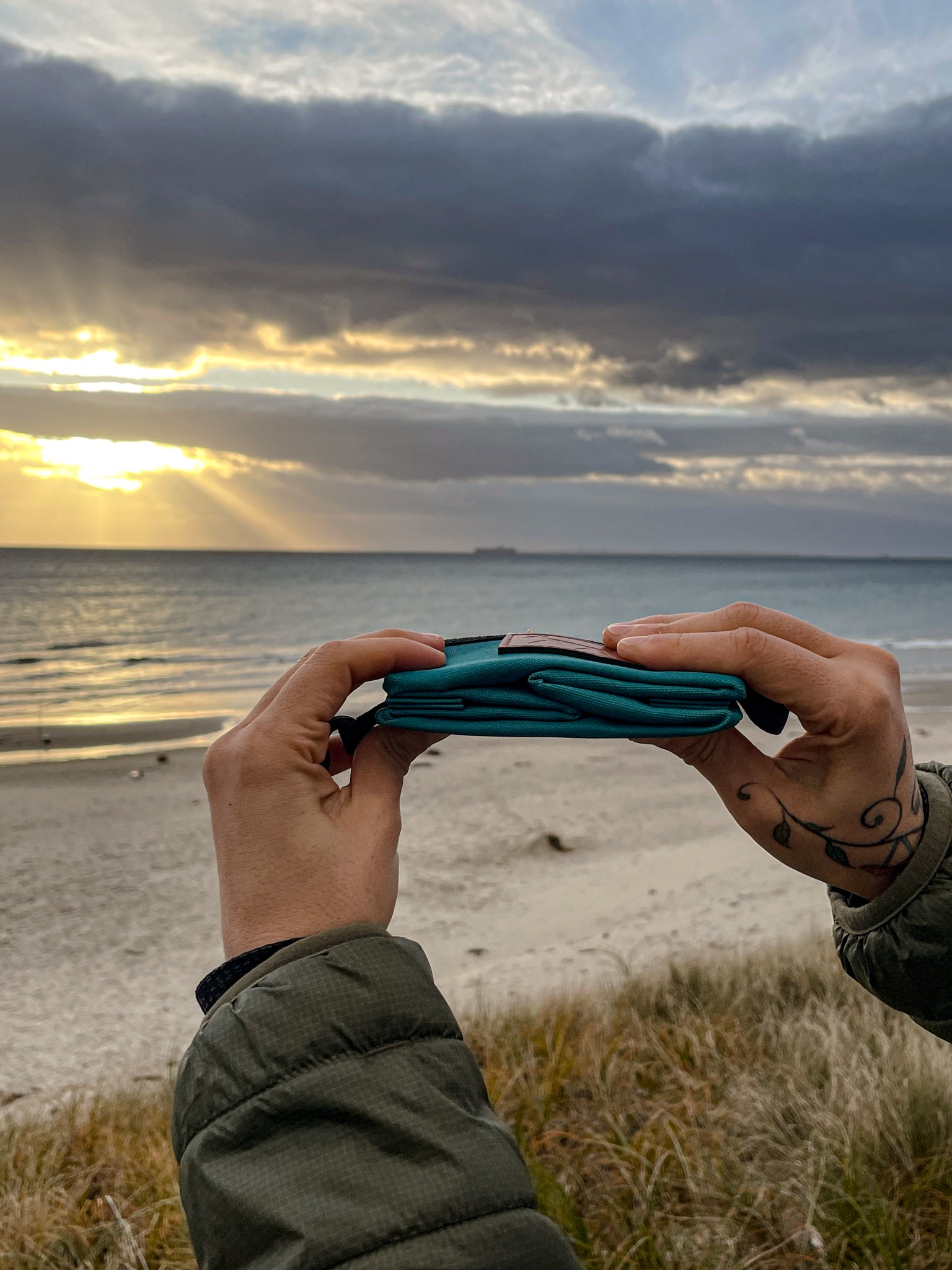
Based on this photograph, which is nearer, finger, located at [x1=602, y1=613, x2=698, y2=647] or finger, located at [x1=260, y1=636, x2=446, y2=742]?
finger, located at [x1=260, y1=636, x2=446, y2=742]

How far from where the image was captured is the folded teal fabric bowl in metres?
1.84

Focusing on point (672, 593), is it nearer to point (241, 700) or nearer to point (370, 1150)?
point (241, 700)

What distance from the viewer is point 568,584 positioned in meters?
85.1

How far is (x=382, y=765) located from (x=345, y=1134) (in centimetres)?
67

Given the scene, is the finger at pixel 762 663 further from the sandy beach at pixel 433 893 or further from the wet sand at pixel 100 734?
the wet sand at pixel 100 734

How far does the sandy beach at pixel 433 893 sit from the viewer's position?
224 inches

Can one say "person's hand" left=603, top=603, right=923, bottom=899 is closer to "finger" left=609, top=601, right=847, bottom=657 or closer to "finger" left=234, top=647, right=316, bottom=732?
"finger" left=609, top=601, right=847, bottom=657

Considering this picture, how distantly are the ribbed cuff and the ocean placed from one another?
1598 cm

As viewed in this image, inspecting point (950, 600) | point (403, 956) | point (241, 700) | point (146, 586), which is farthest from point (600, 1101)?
point (950, 600)

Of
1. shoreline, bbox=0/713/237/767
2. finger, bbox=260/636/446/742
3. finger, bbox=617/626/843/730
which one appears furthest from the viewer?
shoreline, bbox=0/713/237/767

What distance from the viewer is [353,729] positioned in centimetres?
182

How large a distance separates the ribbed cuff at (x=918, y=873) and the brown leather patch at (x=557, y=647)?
0.73 meters

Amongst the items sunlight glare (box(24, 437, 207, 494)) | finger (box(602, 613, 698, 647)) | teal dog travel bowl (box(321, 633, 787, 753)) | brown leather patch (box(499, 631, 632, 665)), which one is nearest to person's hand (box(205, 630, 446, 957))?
teal dog travel bowl (box(321, 633, 787, 753))

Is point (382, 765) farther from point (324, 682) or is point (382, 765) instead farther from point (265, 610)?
point (265, 610)
